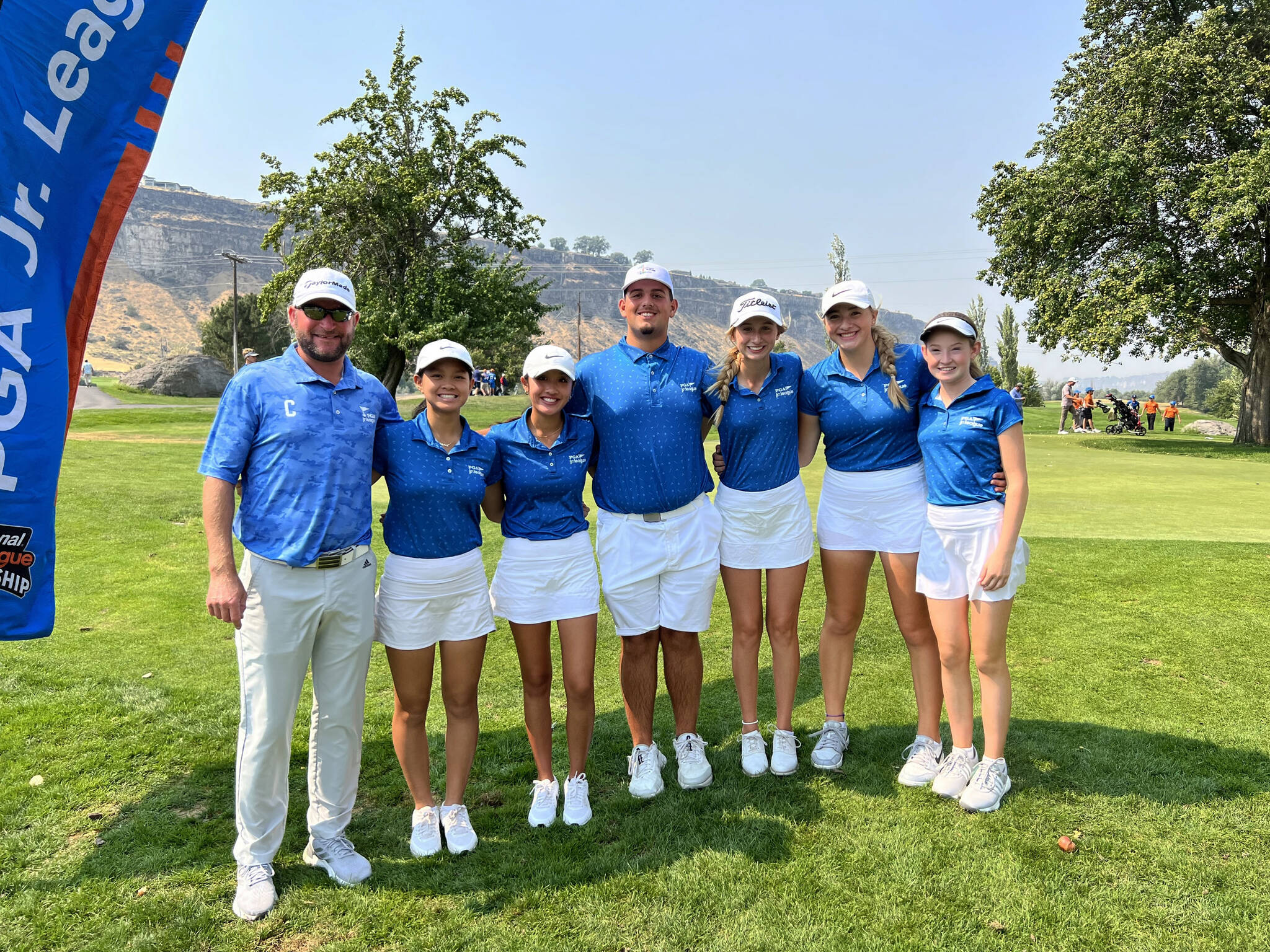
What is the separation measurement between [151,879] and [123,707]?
2003 mm

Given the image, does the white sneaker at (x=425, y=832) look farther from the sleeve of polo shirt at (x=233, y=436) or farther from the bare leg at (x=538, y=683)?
the sleeve of polo shirt at (x=233, y=436)

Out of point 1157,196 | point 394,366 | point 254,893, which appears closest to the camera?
point 254,893

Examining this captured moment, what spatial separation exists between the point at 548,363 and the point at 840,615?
6.59 ft

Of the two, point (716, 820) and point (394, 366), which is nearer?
point (716, 820)

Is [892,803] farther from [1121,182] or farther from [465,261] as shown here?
[465,261]

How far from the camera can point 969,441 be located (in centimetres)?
364

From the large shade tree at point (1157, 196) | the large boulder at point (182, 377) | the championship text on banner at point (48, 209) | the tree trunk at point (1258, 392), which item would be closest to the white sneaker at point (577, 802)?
the championship text on banner at point (48, 209)

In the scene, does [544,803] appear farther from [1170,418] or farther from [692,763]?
[1170,418]

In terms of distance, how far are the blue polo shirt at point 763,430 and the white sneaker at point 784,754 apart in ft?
4.26

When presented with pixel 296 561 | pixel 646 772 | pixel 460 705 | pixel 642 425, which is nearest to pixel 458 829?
pixel 460 705

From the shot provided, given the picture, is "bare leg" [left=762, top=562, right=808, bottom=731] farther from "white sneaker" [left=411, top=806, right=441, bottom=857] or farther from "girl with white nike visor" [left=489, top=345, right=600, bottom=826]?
"white sneaker" [left=411, top=806, right=441, bottom=857]

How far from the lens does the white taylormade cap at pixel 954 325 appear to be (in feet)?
12.1

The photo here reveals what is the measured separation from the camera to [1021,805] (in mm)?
3643

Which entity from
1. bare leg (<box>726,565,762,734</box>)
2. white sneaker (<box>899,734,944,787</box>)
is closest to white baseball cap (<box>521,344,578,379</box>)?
bare leg (<box>726,565,762,734</box>)
